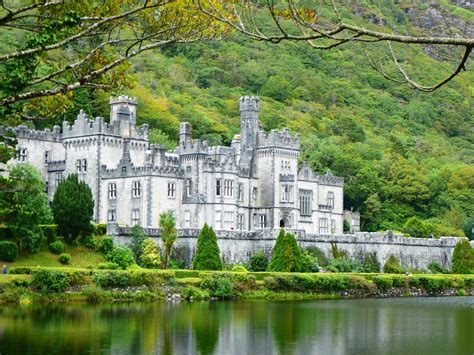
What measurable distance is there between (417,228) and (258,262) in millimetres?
28618

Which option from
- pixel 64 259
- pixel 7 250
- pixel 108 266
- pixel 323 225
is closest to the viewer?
pixel 7 250

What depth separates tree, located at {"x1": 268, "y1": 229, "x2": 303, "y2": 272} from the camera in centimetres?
6431

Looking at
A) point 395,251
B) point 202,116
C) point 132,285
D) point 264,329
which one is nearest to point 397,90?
point 202,116

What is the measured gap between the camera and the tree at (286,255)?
64312 millimetres

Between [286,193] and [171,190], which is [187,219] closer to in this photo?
[171,190]

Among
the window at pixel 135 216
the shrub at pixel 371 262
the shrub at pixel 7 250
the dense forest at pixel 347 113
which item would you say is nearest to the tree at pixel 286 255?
the shrub at pixel 371 262

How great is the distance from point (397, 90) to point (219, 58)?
36.1 meters

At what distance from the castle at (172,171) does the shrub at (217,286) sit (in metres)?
14.4

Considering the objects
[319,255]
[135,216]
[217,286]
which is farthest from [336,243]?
[217,286]

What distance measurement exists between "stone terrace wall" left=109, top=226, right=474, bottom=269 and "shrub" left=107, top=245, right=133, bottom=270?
8.96 ft

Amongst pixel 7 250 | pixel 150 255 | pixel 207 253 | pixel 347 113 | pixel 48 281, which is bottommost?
pixel 48 281

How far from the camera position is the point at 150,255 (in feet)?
204

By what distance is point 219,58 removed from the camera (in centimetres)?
15662

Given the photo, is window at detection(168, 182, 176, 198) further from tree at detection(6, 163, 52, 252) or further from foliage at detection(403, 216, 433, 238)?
foliage at detection(403, 216, 433, 238)
